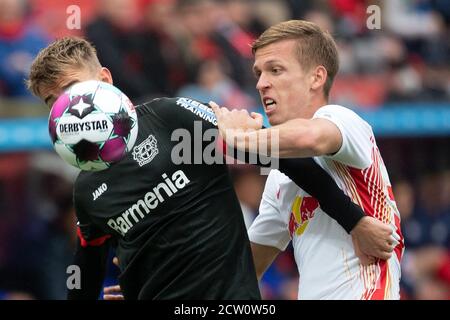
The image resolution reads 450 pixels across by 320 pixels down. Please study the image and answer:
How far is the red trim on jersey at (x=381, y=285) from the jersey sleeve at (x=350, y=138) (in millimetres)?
501

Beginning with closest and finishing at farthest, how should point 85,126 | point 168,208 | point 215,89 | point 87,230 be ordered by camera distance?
point 85,126, point 168,208, point 87,230, point 215,89

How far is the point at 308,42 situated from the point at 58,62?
4.18 feet

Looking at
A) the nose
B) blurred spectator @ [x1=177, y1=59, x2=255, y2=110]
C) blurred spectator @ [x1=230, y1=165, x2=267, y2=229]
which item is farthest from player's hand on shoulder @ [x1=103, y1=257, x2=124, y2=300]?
blurred spectator @ [x1=177, y1=59, x2=255, y2=110]

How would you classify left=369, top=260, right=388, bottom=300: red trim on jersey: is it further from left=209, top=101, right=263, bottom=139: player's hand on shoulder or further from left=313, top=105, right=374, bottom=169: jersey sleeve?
left=209, top=101, right=263, bottom=139: player's hand on shoulder

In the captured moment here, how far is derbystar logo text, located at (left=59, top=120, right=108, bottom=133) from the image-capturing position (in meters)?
4.05

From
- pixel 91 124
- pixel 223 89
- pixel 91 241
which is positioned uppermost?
pixel 223 89

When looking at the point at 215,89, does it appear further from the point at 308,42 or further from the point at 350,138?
the point at 350,138

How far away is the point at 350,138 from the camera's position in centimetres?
430

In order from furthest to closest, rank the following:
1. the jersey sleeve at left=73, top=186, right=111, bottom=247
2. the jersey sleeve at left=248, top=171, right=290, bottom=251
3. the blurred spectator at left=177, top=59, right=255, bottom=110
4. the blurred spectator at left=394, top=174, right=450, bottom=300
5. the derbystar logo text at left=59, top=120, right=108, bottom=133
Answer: the blurred spectator at left=394, top=174, right=450, bottom=300, the blurred spectator at left=177, top=59, right=255, bottom=110, the jersey sleeve at left=248, top=171, right=290, bottom=251, the jersey sleeve at left=73, top=186, right=111, bottom=247, the derbystar logo text at left=59, top=120, right=108, bottom=133

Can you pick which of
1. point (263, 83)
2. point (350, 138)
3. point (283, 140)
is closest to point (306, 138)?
point (283, 140)

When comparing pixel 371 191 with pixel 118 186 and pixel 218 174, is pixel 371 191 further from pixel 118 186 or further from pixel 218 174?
pixel 118 186

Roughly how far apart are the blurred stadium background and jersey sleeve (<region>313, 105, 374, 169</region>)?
15.7 ft
